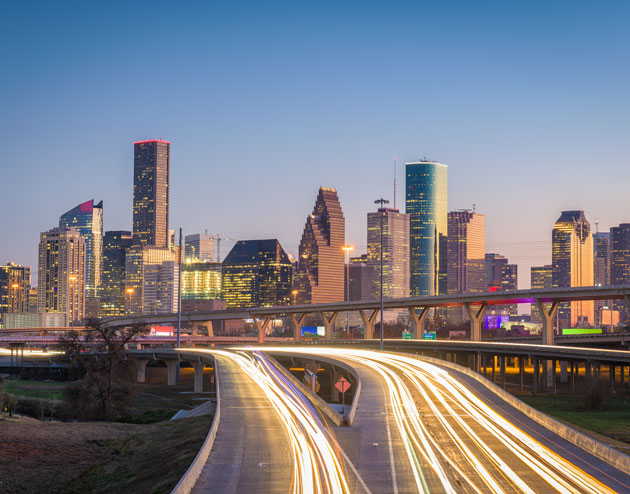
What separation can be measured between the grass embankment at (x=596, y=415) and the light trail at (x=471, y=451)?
6359 millimetres

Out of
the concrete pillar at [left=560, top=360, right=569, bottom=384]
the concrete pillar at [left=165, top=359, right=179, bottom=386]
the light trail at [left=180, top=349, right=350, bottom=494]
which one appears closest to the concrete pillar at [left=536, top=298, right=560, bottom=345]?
the concrete pillar at [left=560, top=360, right=569, bottom=384]

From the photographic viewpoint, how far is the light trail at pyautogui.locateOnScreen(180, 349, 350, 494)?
26.5 meters

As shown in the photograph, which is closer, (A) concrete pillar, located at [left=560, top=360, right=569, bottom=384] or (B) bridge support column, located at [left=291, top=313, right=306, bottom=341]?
(A) concrete pillar, located at [left=560, top=360, right=569, bottom=384]

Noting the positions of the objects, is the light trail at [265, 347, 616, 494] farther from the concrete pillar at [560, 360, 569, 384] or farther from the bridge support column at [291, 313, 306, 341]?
the bridge support column at [291, 313, 306, 341]

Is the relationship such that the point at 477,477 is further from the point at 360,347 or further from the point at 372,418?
the point at 360,347

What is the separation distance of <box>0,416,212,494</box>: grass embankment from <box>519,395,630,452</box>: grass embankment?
20.8 meters

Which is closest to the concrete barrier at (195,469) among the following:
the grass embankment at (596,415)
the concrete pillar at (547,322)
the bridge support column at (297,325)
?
the grass embankment at (596,415)

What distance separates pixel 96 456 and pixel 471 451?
938 inches

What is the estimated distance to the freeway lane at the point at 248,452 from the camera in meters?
26.4

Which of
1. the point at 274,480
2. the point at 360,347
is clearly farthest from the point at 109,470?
the point at 360,347

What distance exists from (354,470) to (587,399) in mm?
49650

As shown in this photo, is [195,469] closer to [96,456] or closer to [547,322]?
[96,456]

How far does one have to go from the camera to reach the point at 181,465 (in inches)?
1316

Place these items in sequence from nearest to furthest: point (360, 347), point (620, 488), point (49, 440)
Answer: point (620, 488) < point (49, 440) < point (360, 347)
